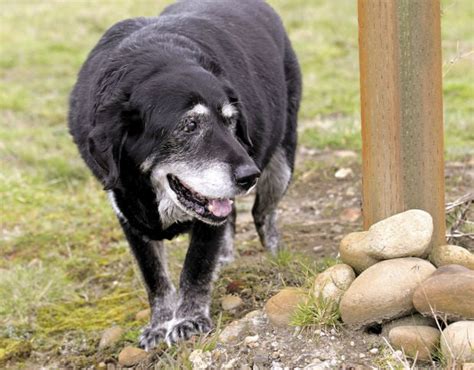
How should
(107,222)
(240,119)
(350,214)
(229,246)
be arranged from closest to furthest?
(240,119)
(229,246)
(350,214)
(107,222)

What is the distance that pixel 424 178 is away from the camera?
10.8 ft

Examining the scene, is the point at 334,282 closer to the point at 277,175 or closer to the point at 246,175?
the point at 246,175

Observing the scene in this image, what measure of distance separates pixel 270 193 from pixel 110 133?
1862 mm

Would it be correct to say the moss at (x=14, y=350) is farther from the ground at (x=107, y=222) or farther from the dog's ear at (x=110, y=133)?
the dog's ear at (x=110, y=133)

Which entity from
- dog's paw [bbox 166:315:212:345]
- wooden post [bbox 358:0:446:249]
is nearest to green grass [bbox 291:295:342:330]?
wooden post [bbox 358:0:446:249]

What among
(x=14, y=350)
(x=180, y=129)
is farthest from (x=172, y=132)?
(x=14, y=350)

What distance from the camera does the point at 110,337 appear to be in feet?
12.9

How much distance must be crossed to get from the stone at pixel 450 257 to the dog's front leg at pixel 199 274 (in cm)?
113

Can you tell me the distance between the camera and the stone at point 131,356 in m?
3.63

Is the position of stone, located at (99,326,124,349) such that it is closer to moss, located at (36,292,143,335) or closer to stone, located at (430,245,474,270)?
moss, located at (36,292,143,335)

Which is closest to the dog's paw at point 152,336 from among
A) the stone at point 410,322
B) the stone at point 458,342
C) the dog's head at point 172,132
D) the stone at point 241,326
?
the stone at point 241,326

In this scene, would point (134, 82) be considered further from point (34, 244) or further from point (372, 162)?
point (34, 244)

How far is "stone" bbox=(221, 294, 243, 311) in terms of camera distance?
3895 mm

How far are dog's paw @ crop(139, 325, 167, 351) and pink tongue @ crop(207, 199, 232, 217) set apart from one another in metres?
0.68
